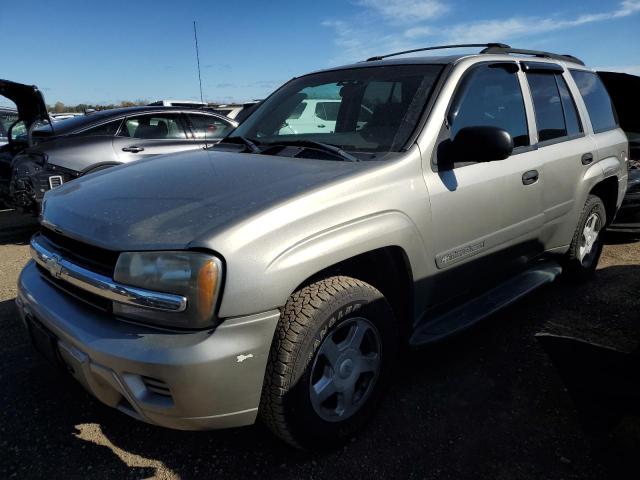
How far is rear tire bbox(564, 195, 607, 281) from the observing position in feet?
12.8

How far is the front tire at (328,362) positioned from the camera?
1.91m

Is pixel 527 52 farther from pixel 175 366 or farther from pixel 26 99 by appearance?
pixel 26 99

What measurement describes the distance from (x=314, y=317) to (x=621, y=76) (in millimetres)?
5412

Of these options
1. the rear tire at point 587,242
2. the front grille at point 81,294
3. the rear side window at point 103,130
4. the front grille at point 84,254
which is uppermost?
the rear side window at point 103,130

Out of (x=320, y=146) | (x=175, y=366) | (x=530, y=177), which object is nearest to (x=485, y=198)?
(x=530, y=177)

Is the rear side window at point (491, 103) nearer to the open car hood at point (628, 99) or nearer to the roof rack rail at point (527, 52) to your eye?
the roof rack rail at point (527, 52)

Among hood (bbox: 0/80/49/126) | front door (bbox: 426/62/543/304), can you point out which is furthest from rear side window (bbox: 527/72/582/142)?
hood (bbox: 0/80/49/126)

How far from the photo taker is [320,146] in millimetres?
2605

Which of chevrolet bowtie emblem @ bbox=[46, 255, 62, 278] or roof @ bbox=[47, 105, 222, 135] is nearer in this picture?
chevrolet bowtie emblem @ bbox=[46, 255, 62, 278]

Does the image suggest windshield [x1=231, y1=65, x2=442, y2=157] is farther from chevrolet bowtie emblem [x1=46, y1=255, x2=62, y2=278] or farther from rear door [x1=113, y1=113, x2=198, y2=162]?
rear door [x1=113, y1=113, x2=198, y2=162]

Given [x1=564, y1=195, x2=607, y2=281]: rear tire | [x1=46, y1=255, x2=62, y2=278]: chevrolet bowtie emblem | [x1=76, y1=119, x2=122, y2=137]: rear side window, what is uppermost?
[x1=76, y1=119, x2=122, y2=137]: rear side window

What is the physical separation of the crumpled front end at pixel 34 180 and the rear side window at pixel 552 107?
4.93m

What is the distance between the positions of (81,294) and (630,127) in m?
6.78

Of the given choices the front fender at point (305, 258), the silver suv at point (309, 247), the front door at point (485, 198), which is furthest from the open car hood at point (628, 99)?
the front fender at point (305, 258)
